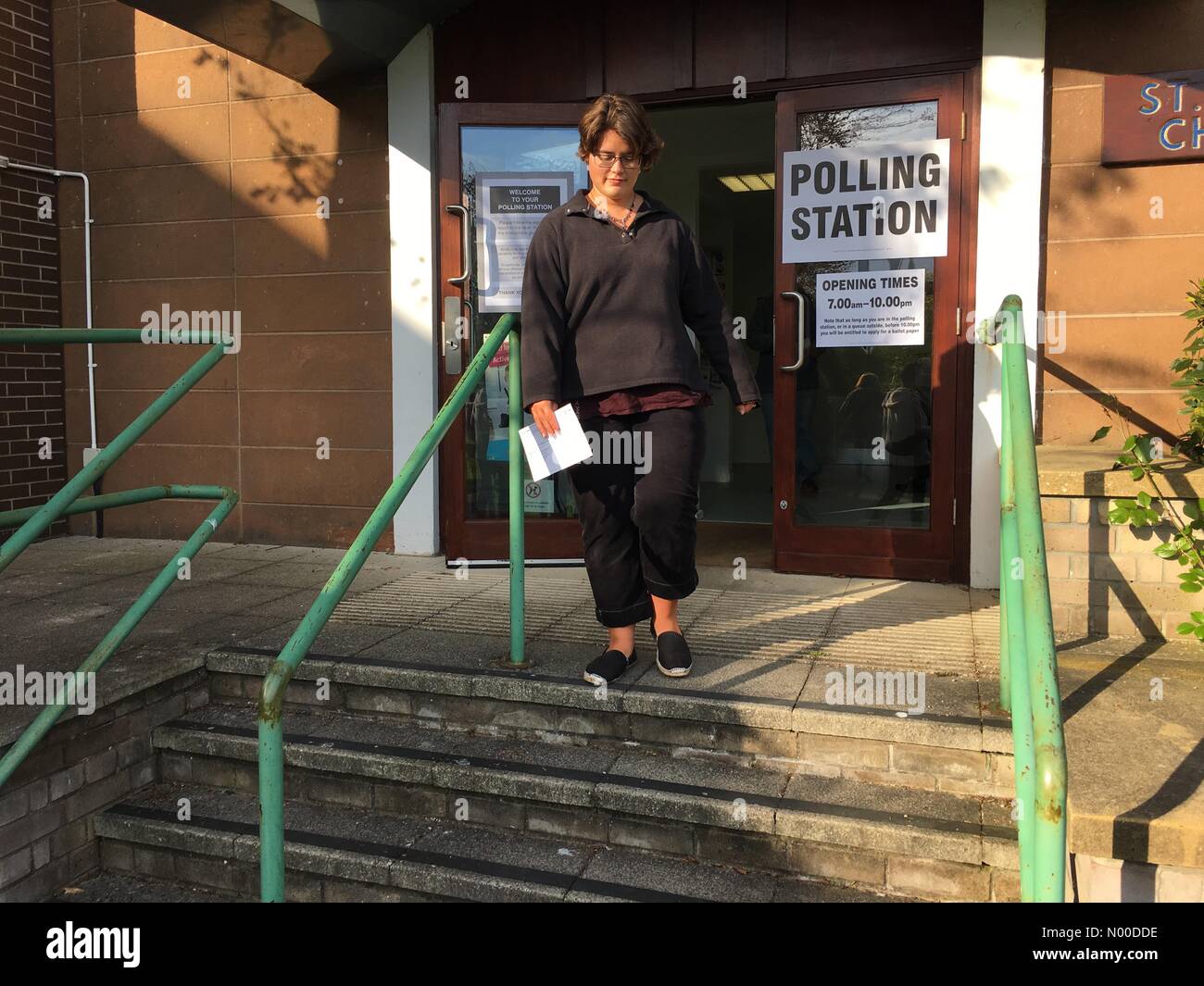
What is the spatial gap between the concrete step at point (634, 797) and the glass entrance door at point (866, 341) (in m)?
2.01

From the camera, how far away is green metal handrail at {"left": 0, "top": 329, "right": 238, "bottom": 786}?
2672mm

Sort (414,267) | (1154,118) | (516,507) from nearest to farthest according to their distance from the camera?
(516,507) → (1154,118) → (414,267)

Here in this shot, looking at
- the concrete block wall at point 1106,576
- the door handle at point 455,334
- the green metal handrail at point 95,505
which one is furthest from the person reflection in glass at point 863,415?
the green metal handrail at point 95,505

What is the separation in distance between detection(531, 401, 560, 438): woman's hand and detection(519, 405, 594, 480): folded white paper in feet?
0.05

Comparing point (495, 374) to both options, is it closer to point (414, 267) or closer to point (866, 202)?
point (414, 267)

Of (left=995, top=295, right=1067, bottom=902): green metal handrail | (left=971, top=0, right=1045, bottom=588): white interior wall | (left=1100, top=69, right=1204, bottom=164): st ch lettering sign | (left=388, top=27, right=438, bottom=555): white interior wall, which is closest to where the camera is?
(left=995, top=295, right=1067, bottom=902): green metal handrail

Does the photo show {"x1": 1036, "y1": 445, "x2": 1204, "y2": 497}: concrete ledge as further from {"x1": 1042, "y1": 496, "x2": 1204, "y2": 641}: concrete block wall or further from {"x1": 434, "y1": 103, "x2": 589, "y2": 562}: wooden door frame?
{"x1": 434, "y1": 103, "x2": 589, "y2": 562}: wooden door frame

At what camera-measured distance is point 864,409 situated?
14.5ft

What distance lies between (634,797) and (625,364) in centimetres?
121

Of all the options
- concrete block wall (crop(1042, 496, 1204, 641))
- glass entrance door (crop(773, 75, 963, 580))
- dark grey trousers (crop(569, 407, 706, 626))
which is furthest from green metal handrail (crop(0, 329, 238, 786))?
concrete block wall (crop(1042, 496, 1204, 641))

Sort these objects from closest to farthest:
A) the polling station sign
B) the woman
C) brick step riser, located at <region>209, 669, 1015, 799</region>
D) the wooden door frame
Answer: brick step riser, located at <region>209, 669, 1015, 799</region>, the woman, the polling station sign, the wooden door frame

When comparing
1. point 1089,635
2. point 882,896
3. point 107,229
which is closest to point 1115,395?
point 1089,635

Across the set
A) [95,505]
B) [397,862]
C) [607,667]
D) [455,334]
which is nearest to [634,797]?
[607,667]

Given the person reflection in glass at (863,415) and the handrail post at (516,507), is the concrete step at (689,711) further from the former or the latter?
the person reflection in glass at (863,415)
